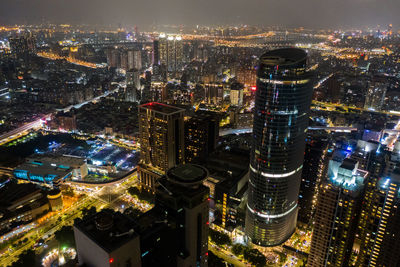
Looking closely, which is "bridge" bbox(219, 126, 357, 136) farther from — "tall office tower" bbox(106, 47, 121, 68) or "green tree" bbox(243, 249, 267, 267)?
"tall office tower" bbox(106, 47, 121, 68)

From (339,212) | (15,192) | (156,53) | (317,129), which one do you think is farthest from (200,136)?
(156,53)

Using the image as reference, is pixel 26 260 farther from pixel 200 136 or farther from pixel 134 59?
pixel 134 59

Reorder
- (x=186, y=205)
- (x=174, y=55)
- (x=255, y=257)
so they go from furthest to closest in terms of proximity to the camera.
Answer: (x=174, y=55)
(x=255, y=257)
(x=186, y=205)

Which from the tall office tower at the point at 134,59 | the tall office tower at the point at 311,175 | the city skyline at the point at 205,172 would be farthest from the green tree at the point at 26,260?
the tall office tower at the point at 134,59

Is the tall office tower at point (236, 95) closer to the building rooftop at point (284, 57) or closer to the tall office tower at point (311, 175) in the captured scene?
the tall office tower at point (311, 175)

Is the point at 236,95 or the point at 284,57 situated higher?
the point at 284,57

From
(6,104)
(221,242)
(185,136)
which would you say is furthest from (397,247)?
(6,104)

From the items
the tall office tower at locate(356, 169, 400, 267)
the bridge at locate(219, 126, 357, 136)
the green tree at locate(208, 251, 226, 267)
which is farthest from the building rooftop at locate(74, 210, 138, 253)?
the bridge at locate(219, 126, 357, 136)

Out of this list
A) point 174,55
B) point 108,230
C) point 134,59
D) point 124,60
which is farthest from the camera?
point 174,55

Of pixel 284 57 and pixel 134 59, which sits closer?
pixel 284 57

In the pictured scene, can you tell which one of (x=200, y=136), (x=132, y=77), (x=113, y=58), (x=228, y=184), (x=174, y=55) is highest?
(x=174, y=55)
